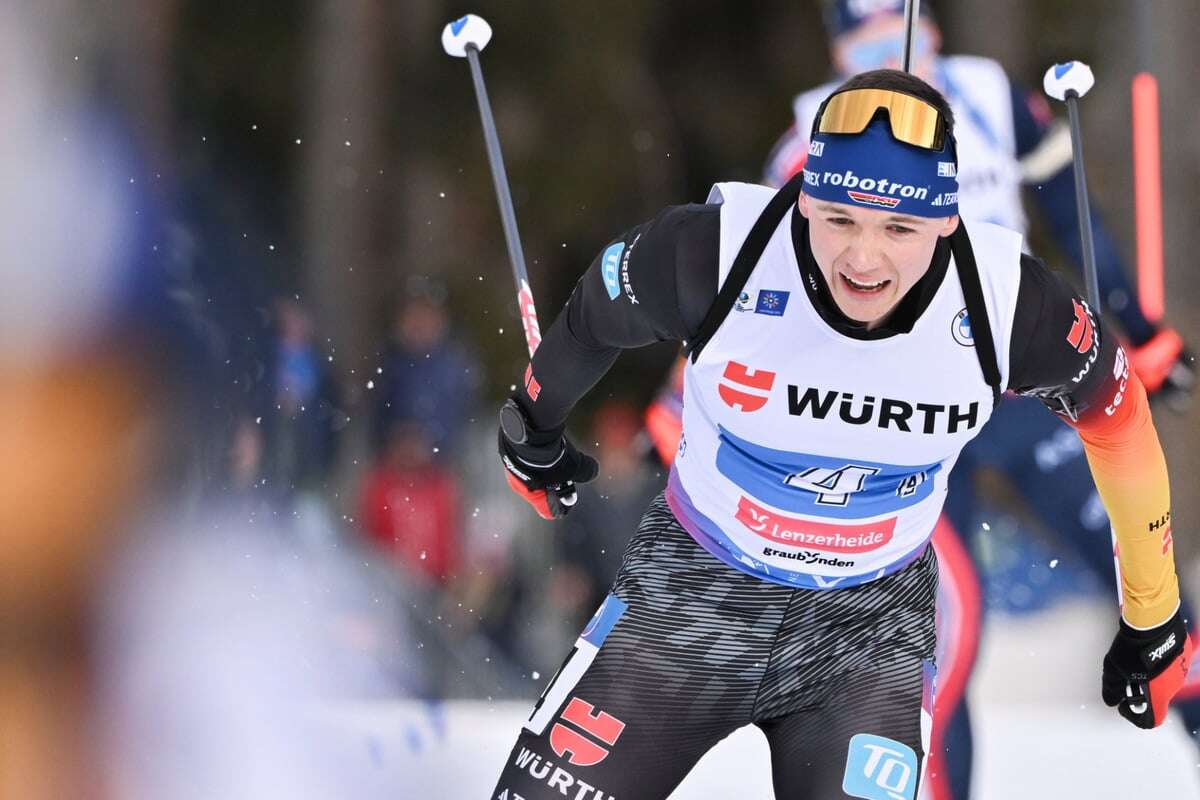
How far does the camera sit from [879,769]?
187 cm

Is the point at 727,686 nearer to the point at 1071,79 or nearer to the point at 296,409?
the point at 1071,79

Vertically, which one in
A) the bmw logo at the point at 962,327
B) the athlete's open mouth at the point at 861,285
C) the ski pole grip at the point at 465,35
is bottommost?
the bmw logo at the point at 962,327

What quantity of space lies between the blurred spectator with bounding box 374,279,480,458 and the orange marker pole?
1864mm

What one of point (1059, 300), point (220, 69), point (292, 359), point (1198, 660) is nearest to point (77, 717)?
point (292, 359)

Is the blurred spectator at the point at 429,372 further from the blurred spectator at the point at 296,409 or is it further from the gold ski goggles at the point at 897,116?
the gold ski goggles at the point at 897,116

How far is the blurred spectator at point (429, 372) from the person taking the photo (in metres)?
4.20

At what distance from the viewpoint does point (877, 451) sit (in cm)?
191

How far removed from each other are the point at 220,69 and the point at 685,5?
133cm

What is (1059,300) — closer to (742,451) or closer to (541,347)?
(742,451)

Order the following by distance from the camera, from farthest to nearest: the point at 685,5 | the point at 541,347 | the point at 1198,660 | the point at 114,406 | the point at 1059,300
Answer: the point at 114,406, the point at 685,5, the point at 1198,660, the point at 541,347, the point at 1059,300

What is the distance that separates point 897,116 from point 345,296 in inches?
105

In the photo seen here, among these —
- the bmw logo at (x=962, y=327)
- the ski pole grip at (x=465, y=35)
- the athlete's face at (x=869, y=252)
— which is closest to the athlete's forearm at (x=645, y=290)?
the athlete's face at (x=869, y=252)

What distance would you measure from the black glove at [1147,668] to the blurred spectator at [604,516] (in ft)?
6.43

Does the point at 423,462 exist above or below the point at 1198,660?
above
